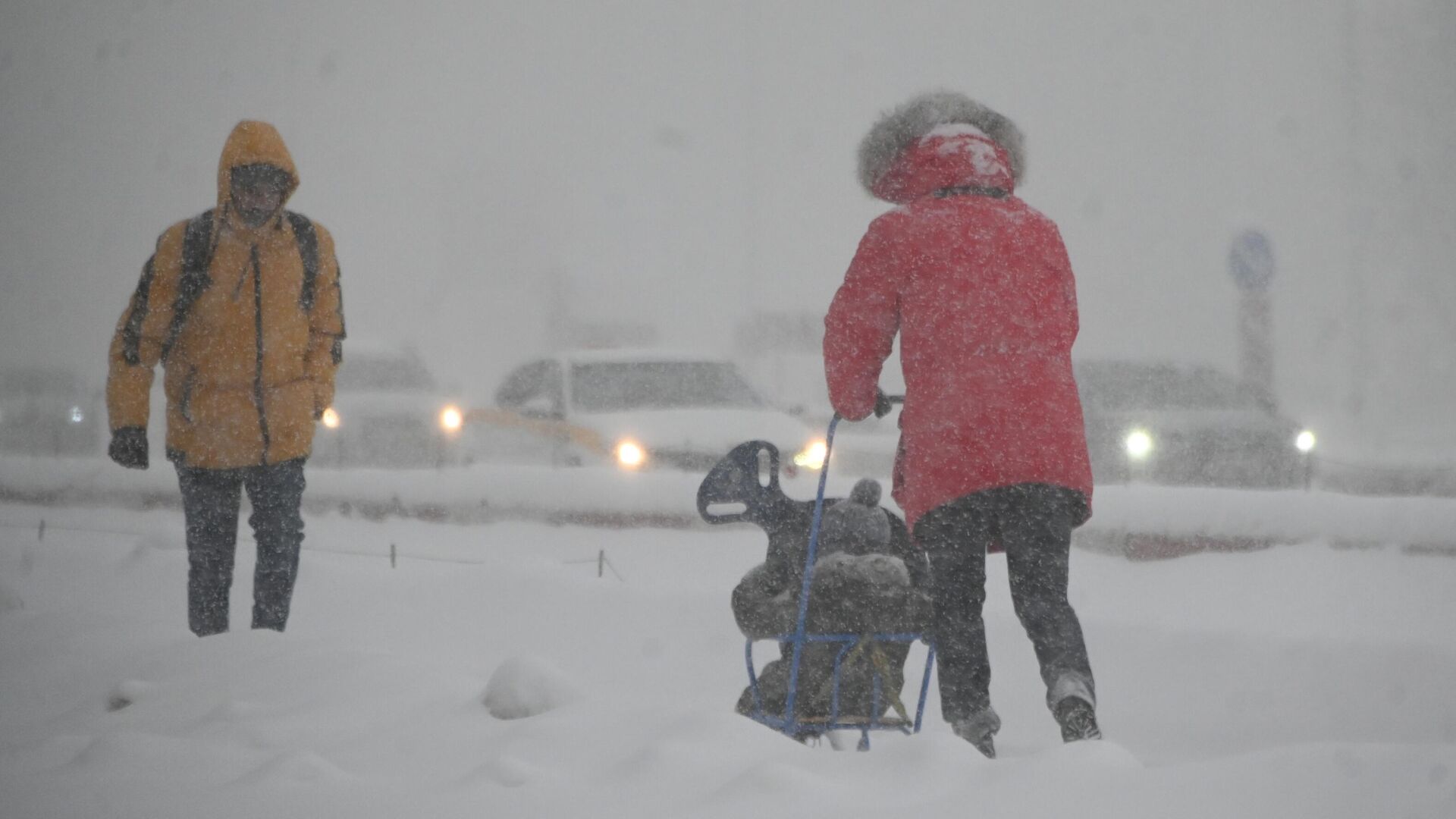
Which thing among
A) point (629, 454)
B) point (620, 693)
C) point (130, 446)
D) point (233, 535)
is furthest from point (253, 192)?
point (629, 454)

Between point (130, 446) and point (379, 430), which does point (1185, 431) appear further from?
point (130, 446)

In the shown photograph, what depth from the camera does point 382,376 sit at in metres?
14.3

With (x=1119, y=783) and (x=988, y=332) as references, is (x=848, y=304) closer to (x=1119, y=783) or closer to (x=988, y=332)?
(x=988, y=332)

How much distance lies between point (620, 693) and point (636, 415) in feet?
15.8

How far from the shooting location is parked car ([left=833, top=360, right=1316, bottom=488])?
11867mm

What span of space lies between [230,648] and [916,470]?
193 centimetres

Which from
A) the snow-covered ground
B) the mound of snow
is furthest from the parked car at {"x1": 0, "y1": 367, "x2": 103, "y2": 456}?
the mound of snow

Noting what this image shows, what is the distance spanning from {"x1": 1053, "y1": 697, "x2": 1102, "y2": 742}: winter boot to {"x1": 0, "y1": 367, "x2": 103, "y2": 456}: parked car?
1886 centimetres

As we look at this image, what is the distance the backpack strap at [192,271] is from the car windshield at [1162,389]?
925 centimetres

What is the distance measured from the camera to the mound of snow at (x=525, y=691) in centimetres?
327

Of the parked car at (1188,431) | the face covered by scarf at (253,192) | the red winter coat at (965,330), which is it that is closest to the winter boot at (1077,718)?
the red winter coat at (965,330)

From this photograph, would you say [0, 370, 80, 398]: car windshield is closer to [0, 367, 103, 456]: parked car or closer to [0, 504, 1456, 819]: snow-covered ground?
[0, 367, 103, 456]: parked car

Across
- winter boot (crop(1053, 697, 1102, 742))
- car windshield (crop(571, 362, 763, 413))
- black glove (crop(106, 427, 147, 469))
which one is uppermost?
car windshield (crop(571, 362, 763, 413))

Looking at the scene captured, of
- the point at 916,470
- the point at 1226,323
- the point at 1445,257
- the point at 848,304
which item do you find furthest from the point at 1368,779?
the point at 1445,257
